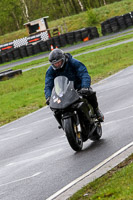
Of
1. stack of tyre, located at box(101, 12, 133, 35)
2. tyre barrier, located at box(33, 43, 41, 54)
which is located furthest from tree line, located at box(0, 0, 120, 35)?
stack of tyre, located at box(101, 12, 133, 35)

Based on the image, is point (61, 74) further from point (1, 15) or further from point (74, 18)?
point (1, 15)

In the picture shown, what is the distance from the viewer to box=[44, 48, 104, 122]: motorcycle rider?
879 centimetres

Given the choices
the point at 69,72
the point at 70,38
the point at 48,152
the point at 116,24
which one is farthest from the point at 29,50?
the point at 69,72

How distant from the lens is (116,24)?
157 feet

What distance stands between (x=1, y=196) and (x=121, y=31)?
1654 inches

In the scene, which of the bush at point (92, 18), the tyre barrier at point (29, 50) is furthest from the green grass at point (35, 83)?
the bush at point (92, 18)

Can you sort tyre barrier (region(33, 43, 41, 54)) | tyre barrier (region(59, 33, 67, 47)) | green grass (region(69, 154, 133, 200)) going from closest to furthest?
1. green grass (region(69, 154, 133, 200))
2. tyre barrier (region(59, 33, 67, 47))
3. tyre barrier (region(33, 43, 41, 54))

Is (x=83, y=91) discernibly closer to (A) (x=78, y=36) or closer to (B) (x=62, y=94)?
(B) (x=62, y=94)

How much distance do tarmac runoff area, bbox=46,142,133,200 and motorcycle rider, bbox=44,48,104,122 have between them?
1.42 metres

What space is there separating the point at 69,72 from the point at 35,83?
60.2ft

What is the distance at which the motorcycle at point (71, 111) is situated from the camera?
8.27 metres

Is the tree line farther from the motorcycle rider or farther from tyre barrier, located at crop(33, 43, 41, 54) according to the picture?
the motorcycle rider

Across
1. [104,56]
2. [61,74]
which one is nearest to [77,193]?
[61,74]

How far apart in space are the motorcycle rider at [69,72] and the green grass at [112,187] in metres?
2.46
